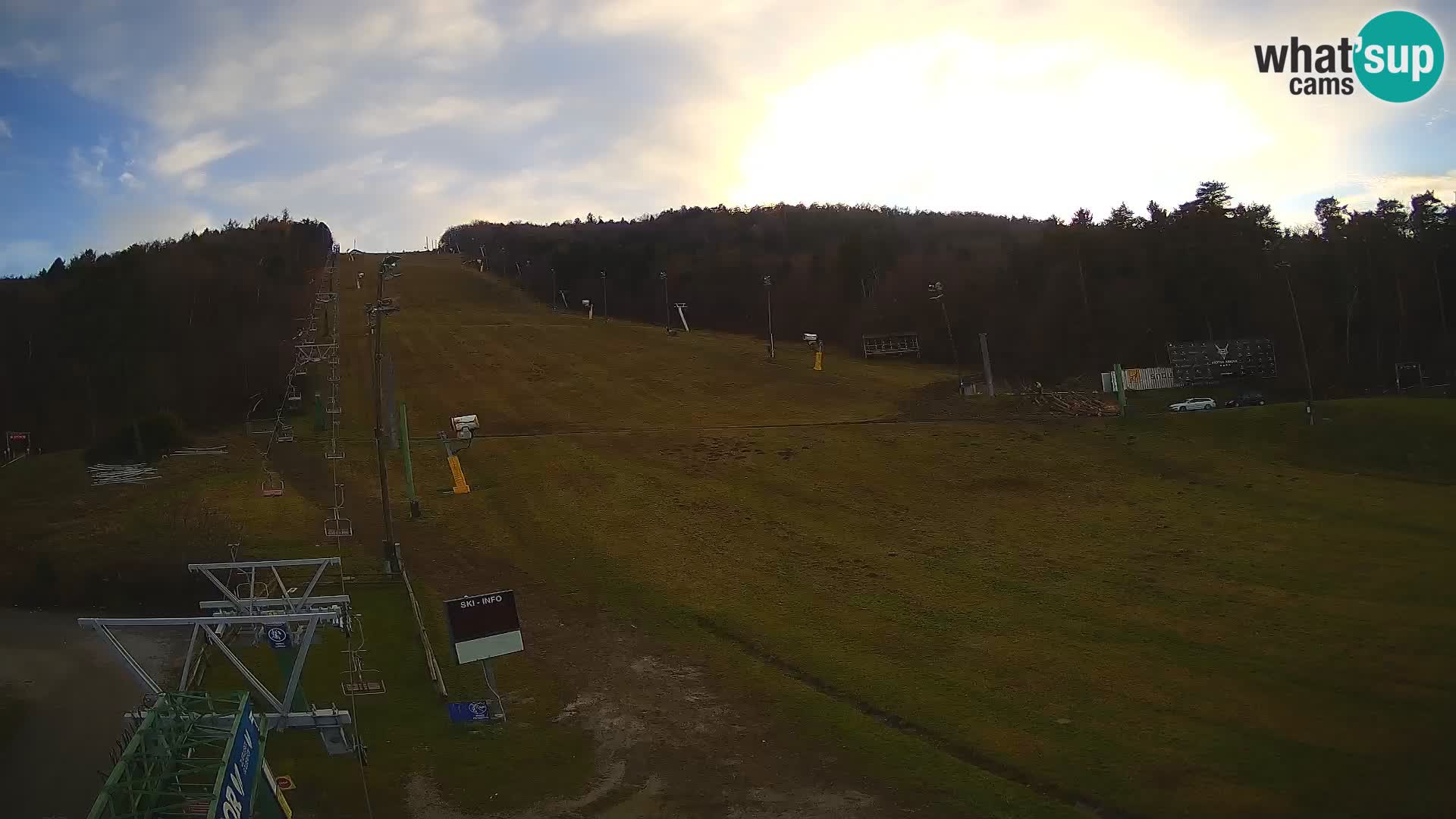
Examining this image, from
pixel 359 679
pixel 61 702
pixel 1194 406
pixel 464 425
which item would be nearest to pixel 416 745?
pixel 359 679

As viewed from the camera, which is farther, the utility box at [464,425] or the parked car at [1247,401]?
the parked car at [1247,401]

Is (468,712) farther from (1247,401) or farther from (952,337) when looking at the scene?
(952,337)

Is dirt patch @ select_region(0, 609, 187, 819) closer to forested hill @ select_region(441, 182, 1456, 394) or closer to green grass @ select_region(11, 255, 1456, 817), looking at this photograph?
green grass @ select_region(11, 255, 1456, 817)

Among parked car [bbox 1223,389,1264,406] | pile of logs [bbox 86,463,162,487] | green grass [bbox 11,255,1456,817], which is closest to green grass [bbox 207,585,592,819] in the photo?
green grass [bbox 11,255,1456,817]

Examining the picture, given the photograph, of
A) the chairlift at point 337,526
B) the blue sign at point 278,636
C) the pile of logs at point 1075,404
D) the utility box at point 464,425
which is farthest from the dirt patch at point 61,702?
the pile of logs at point 1075,404

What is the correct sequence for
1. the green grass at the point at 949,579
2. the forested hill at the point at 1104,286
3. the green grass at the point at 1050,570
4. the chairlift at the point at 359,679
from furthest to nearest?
the forested hill at the point at 1104,286, the chairlift at the point at 359,679, the green grass at the point at 1050,570, the green grass at the point at 949,579

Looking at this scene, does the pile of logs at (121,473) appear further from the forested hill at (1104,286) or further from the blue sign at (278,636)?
the forested hill at (1104,286)
